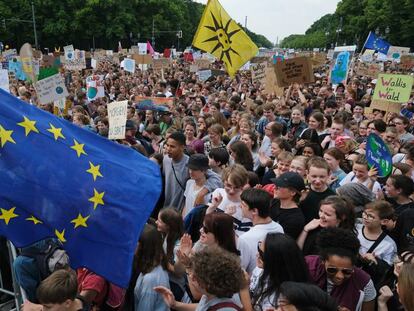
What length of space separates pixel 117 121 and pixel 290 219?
153 inches

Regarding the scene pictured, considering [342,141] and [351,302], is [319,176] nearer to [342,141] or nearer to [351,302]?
[351,302]

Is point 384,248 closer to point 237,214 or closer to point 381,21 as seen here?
point 237,214

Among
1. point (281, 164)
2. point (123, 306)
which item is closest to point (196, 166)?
point (281, 164)

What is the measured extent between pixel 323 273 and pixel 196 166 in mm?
2162

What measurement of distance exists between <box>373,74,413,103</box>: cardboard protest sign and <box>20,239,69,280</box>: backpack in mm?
8162

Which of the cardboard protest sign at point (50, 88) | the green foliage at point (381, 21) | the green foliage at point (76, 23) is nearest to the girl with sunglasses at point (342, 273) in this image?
the cardboard protest sign at point (50, 88)

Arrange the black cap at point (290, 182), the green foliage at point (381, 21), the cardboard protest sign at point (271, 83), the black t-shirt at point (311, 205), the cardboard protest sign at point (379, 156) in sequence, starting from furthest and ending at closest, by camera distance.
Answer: the green foliage at point (381, 21) → the cardboard protest sign at point (271, 83) → the cardboard protest sign at point (379, 156) → the black t-shirt at point (311, 205) → the black cap at point (290, 182)

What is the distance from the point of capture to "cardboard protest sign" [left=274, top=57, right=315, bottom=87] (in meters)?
11.1

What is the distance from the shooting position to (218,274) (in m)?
2.60

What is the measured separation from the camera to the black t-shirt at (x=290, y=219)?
12.6 feet

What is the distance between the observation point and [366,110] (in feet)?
33.6

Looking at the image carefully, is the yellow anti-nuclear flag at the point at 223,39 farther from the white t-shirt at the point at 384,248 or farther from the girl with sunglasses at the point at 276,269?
the girl with sunglasses at the point at 276,269

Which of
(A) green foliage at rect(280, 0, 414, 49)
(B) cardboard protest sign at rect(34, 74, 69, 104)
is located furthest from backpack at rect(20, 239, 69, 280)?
(A) green foliage at rect(280, 0, 414, 49)

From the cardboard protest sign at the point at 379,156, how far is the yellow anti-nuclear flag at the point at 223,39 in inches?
183
